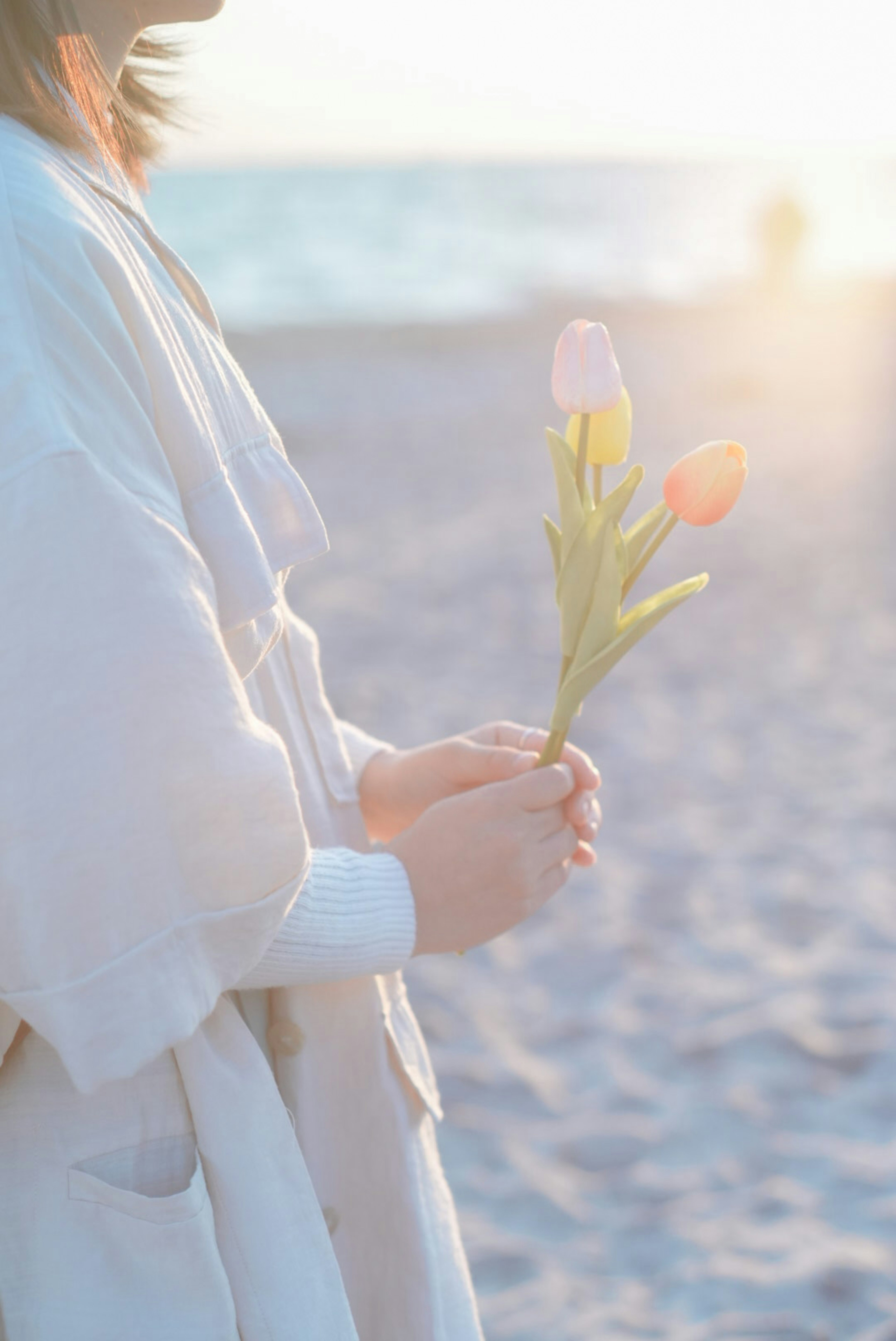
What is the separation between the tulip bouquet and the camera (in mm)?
901

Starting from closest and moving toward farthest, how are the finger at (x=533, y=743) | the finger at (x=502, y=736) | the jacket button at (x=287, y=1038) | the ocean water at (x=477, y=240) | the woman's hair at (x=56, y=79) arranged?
the woman's hair at (x=56, y=79), the jacket button at (x=287, y=1038), the finger at (x=533, y=743), the finger at (x=502, y=736), the ocean water at (x=477, y=240)

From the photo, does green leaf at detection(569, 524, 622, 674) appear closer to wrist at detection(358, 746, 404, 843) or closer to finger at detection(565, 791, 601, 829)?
finger at detection(565, 791, 601, 829)

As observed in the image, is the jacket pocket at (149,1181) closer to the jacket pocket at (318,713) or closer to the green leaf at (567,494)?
the jacket pocket at (318,713)

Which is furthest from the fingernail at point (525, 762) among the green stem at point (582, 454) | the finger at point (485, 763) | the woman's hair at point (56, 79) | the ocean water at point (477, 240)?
the ocean water at point (477, 240)

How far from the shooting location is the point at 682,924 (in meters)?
2.81

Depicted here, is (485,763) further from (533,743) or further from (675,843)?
(675,843)

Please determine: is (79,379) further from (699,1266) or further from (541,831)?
(699,1266)

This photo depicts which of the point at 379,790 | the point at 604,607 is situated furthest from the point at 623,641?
the point at 379,790

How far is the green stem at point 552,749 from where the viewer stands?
39.9 inches

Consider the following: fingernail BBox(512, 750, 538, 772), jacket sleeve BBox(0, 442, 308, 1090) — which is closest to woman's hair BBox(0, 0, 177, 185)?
jacket sleeve BBox(0, 442, 308, 1090)

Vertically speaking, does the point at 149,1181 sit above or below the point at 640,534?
below

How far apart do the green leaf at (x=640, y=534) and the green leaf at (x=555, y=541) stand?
0.18 ft

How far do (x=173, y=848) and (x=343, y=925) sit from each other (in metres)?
0.27

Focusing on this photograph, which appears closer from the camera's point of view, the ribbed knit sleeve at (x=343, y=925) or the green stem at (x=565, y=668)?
the ribbed knit sleeve at (x=343, y=925)
